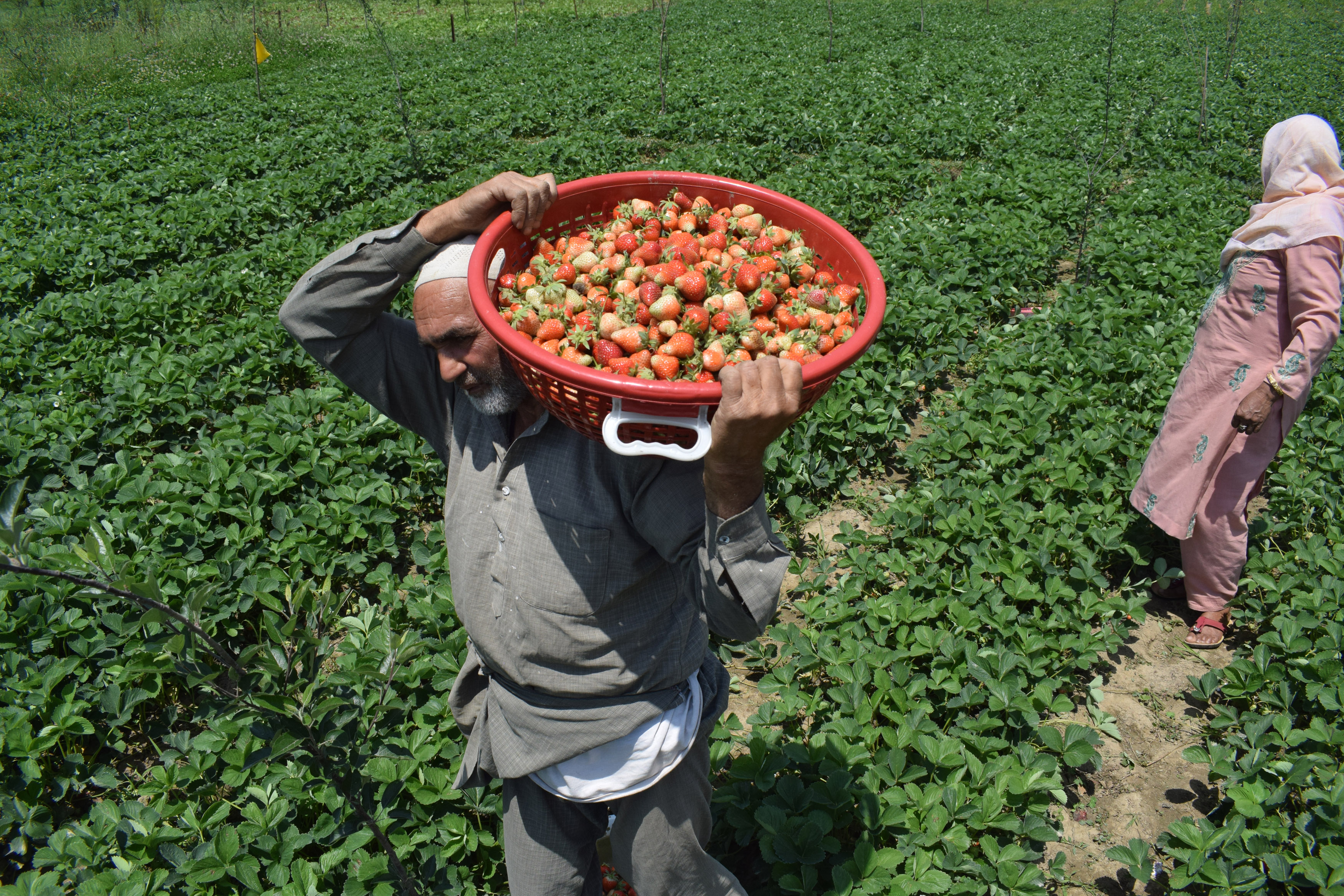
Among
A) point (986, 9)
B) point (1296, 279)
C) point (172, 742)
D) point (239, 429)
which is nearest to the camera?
point (172, 742)

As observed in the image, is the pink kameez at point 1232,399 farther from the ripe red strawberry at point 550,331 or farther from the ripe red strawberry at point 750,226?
the ripe red strawberry at point 550,331

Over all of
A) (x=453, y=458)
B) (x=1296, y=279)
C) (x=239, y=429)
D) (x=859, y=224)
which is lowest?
(x=859, y=224)

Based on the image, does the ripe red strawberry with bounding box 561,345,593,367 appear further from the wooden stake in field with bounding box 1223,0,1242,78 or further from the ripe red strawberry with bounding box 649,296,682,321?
the wooden stake in field with bounding box 1223,0,1242,78

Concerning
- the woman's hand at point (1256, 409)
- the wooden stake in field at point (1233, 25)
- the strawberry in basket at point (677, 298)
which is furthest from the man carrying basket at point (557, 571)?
the wooden stake in field at point (1233, 25)

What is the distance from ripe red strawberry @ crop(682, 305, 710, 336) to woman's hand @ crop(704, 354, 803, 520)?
11.7 inches

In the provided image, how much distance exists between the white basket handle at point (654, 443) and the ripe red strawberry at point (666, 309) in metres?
0.32

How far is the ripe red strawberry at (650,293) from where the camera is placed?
1.46m

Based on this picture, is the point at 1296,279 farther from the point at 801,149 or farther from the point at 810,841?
the point at 801,149

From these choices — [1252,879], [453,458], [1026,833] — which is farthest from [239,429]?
[1252,879]

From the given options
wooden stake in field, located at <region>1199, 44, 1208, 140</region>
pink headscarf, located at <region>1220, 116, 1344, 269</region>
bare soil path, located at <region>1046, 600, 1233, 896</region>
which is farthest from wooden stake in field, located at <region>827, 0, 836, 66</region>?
bare soil path, located at <region>1046, 600, 1233, 896</region>

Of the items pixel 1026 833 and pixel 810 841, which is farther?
pixel 1026 833

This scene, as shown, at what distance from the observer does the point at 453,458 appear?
1681mm

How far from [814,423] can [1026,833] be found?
231 centimetres

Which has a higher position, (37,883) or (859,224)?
(37,883)
